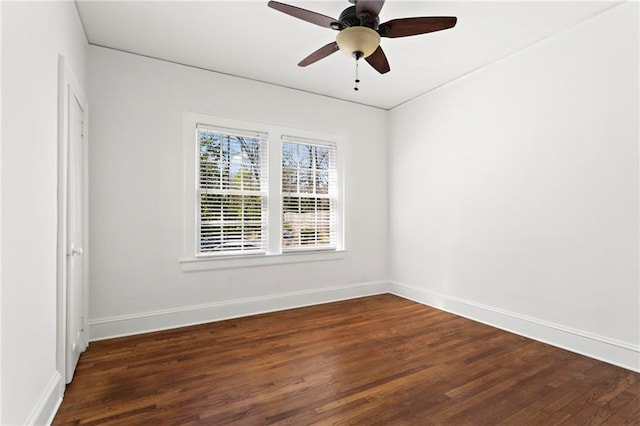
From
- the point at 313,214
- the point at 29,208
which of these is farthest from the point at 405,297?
the point at 29,208

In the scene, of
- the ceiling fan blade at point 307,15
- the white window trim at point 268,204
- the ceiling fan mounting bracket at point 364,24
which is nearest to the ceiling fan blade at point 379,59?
the ceiling fan mounting bracket at point 364,24

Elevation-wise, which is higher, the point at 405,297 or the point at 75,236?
the point at 75,236

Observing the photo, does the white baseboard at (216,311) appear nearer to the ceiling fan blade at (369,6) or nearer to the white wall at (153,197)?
the white wall at (153,197)

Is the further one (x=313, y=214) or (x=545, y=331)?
(x=313, y=214)

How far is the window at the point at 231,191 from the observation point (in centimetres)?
372

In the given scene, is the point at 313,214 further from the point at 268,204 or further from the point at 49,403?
the point at 49,403

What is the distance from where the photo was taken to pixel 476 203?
148 inches

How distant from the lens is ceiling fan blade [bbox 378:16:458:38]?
2164 millimetres

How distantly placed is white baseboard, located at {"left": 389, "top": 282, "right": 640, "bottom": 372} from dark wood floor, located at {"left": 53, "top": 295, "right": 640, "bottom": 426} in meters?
0.10

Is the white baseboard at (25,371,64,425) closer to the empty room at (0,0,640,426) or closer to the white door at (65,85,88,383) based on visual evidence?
the empty room at (0,0,640,426)

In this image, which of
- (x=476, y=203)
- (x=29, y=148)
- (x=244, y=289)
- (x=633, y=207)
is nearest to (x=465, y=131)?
(x=476, y=203)

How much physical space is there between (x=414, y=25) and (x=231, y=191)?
8.44 feet

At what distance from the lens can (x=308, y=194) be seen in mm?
4441

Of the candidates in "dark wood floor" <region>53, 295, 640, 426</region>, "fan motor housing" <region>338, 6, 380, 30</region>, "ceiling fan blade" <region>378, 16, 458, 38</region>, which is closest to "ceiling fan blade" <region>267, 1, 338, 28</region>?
"fan motor housing" <region>338, 6, 380, 30</region>
